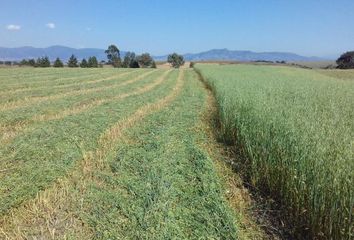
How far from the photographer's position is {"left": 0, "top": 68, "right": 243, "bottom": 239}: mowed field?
5035 mm

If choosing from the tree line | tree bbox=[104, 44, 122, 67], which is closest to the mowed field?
the tree line

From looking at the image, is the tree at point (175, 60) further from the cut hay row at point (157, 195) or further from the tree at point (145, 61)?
the cut hay row at point (157, 195)

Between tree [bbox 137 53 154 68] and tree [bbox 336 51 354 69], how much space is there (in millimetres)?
51915

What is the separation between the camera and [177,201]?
5824 millimetres

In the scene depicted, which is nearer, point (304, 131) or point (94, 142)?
point (304, 131)

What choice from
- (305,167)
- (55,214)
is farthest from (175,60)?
(305,167)

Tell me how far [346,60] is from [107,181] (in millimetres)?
87226

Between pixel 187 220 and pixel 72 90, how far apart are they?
1776 cm

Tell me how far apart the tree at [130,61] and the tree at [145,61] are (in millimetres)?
1527

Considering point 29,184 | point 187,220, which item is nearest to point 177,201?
point 187,220

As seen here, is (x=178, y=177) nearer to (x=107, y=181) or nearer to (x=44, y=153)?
(x=107, y=181)

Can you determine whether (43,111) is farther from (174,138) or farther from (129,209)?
(129,209)

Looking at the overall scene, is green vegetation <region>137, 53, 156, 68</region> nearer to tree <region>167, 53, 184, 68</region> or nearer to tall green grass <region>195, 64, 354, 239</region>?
tree <region>167, 53, 184, 68</region>

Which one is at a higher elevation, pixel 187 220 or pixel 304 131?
pixel 304 131
